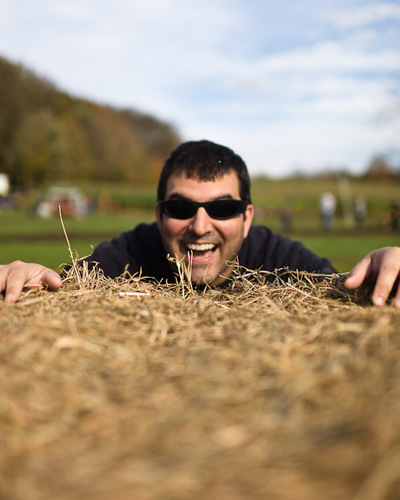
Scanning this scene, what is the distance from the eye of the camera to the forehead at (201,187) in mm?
3352

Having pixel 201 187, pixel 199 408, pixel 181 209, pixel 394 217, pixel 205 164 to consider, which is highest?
pixel 205 164

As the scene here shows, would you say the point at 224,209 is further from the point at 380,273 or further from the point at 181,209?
the point at 380,273

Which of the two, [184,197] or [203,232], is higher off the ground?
Result: [184,197]

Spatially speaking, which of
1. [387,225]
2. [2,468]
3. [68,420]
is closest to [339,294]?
[68,420]

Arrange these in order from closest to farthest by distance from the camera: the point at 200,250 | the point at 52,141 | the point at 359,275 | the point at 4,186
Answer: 1. the point at 359,275
2. the point at 200,250
3. the point at 4,186
4. the point at 52,141

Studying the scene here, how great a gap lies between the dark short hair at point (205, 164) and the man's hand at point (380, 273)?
163 cm

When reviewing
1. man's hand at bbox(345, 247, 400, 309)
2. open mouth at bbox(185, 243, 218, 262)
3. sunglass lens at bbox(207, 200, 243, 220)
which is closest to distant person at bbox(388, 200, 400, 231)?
sunglass lens at bbox(207, 200, 243, 220)

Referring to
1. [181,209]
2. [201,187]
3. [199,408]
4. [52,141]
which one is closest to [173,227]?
[181,209]

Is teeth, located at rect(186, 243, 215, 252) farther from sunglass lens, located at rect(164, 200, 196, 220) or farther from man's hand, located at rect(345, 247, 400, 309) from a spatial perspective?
man's hand, located at rect(345, 247, 400, 309)

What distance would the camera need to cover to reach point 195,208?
325 centimetres

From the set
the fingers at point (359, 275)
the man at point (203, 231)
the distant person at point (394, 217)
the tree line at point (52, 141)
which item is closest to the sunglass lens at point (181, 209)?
the man at point (203, 231)

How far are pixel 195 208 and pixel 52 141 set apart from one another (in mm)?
67705

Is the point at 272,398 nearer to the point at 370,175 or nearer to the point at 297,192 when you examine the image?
the point at 297,192

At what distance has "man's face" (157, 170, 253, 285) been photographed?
3.21 meters
